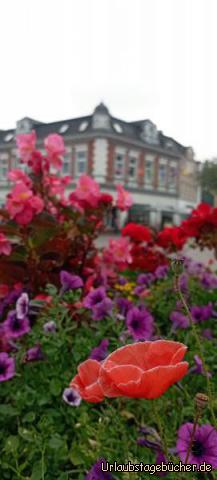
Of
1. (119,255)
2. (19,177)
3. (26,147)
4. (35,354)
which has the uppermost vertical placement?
(26,147)

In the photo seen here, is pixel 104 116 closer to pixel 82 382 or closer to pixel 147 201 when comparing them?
pixel 147 201

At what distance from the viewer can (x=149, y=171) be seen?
23.4 m

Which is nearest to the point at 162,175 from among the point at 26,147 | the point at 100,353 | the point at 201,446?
the point at 26,147

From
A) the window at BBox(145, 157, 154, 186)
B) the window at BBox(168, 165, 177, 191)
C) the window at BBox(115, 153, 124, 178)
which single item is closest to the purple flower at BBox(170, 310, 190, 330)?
the window at BBox(115, 153, 124, 178)

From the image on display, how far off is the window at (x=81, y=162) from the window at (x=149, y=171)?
3.89 m

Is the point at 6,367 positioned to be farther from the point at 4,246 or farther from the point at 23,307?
the point at 4,246

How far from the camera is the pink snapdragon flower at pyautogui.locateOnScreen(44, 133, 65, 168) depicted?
1.92m

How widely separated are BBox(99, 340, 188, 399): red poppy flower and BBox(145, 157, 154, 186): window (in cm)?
2285

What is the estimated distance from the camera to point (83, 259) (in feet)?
5.85

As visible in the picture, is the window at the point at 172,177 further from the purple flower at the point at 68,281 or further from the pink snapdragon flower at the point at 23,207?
the purple flower at the point at 68,281

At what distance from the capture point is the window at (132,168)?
72.1 feet

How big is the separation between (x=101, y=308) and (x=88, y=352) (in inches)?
5.3

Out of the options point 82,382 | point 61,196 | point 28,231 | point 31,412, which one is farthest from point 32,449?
point 61,196

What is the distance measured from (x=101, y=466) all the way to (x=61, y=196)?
151 centimetres
